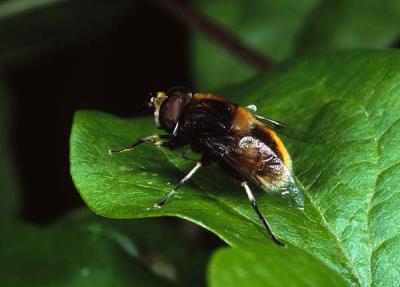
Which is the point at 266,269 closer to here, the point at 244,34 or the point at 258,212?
the point at 258,212

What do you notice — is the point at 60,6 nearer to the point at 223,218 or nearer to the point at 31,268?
the point at 31,268

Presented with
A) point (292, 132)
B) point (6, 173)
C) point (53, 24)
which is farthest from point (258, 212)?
point (53, 24)

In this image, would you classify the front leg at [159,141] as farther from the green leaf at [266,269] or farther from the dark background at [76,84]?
the dark background at [76,84]

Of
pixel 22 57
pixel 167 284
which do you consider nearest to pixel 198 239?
pixel 167 284

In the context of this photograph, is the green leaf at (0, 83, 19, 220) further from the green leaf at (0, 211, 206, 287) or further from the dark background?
the green leaf at (0, 211, 206, 287)

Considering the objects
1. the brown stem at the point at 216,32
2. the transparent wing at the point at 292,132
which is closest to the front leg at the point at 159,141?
the transparent wing at the point at 292,132

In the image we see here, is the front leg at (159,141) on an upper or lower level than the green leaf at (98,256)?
upper
